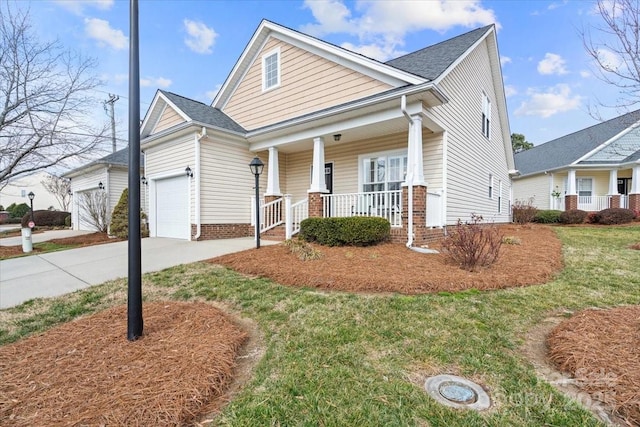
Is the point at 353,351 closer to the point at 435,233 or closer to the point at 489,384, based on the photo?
the point at 489,384

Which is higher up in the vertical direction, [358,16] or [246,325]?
[358,16]

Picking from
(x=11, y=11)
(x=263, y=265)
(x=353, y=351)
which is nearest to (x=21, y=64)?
(x=11, y=11)

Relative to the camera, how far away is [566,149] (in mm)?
21500

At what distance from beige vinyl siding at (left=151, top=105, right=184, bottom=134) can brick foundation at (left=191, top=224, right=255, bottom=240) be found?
404 cm

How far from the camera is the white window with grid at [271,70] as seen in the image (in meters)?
11.0

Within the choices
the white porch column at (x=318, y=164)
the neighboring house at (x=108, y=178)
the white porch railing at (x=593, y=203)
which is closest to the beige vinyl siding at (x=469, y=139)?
the white porch column at (x=318, y=164)

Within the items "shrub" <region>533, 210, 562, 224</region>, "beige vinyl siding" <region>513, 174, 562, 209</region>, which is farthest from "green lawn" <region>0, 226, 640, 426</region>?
"beige vinyl siding" <region>513, 174, 562, 209</region>

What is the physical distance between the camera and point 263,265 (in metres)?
5.79

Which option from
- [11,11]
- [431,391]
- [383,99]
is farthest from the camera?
[11,11]

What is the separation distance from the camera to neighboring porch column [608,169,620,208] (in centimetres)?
1750

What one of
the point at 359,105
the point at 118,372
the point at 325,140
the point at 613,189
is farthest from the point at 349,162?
the point at 613,189

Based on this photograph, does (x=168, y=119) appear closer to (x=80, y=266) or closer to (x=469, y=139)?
(x=80, y=266)

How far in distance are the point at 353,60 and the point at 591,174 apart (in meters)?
19.5

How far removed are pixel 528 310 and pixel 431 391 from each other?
7.74 ft
